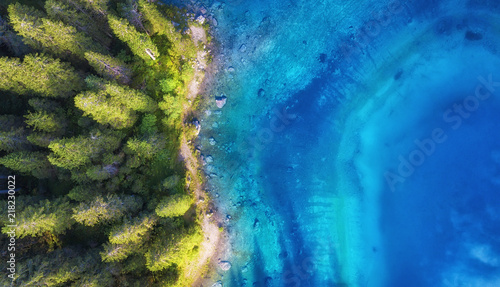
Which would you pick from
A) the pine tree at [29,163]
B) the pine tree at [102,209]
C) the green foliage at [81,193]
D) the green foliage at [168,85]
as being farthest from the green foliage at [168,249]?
the green foliage at [168,85]

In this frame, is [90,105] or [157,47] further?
[157,47]

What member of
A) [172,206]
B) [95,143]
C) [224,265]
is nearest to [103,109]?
[95,143]

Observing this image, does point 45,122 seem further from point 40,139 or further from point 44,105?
point 44,105

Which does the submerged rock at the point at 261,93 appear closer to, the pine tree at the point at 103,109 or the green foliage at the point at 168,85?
the green foliage at the point at 168,85

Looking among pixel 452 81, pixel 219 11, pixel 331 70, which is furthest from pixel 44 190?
pixel 452 81

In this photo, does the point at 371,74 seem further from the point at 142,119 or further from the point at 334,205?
the point at 142,119

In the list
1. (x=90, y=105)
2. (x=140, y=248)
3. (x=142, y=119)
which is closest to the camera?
(x=90, y=105)
